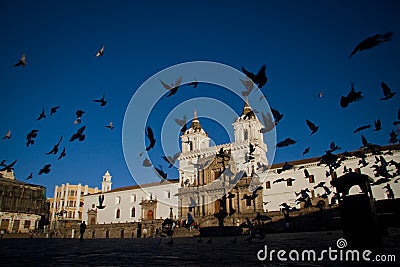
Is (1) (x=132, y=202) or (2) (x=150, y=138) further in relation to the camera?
(1) (x=132, y=202)

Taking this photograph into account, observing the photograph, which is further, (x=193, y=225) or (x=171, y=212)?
(x=171, y=212)

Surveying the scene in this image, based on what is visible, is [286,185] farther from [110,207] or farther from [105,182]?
[105,182]

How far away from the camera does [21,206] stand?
57.3 metres

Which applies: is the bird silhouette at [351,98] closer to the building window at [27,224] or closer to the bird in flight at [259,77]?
the bird in flight at [259,77]

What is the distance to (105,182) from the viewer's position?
79.9m

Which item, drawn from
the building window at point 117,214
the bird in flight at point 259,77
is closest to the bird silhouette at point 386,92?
the bird in flight at point 259,77

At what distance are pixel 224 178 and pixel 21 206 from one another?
4103 centimetres

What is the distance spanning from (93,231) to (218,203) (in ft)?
81.3

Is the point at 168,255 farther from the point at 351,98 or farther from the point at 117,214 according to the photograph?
the point at 117,214

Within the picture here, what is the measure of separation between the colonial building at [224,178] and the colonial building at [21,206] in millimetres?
31374

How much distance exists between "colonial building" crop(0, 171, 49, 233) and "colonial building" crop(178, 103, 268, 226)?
1235 inches

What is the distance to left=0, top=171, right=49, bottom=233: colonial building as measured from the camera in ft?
178

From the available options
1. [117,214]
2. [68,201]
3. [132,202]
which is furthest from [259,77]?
[68,201]

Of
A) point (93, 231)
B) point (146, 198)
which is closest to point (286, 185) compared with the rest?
point (146, 198)
